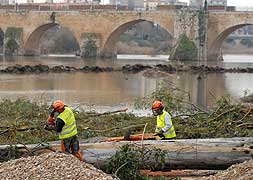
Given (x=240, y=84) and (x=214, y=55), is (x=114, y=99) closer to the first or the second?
(x=240, y=84)

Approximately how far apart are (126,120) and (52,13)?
39.4 m

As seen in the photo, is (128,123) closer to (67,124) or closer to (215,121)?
(215,121)

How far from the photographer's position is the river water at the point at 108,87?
69.6 ft

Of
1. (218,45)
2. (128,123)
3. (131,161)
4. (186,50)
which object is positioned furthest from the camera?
(218,45)

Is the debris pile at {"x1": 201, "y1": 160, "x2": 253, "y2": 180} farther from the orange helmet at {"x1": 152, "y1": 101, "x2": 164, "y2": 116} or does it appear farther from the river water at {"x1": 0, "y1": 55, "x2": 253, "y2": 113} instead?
the river water at {"x1": 0, "y1": 55, "x2": 253, "y2": 113}

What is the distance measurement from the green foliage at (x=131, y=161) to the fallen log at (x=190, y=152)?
0.33 feet

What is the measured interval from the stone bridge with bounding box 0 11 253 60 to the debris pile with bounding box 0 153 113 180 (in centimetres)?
3732

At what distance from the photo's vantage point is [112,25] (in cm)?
5016

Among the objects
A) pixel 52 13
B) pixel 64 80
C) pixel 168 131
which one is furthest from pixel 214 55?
pixel 168 131

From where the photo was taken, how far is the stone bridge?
45.4 metres

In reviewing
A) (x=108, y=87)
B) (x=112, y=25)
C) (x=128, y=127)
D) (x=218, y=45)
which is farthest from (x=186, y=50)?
(x=128, y=127)

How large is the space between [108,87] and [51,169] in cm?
1818

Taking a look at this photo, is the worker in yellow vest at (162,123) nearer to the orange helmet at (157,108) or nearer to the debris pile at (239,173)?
the orange helmet at (157,108)

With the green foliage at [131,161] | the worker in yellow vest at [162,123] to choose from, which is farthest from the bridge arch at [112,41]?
the green foliage at [131,161]
